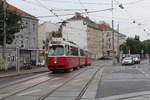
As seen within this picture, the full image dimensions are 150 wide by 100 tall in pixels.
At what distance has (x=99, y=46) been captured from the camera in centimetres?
12525

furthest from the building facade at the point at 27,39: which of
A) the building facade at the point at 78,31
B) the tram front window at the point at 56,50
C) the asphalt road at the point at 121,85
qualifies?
the building facade at the point at 78,31

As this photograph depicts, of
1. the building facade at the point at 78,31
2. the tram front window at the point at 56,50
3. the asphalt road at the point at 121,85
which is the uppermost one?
the building facade at the point at 78,31

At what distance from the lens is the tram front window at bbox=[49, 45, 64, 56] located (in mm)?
26688

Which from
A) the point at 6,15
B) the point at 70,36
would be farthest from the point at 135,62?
the point at 70,36

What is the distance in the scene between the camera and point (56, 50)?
26.9 m

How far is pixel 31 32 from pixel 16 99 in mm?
43904

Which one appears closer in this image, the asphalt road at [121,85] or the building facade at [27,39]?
the asphalt road at [121,85]

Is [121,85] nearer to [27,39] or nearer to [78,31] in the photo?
[27,39]

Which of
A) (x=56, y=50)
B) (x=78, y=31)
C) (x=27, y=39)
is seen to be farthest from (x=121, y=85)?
(x=78, y=31)

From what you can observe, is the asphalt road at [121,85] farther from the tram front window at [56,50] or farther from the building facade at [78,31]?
the building facade at [78,31]

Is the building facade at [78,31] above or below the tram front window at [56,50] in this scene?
above

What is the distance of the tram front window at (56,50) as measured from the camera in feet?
87.6

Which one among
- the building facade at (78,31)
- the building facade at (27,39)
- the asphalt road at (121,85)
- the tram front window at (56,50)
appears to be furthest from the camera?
the building facade at (78,31)

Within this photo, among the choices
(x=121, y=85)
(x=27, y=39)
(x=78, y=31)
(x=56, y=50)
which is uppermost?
(x=78, y=31)
